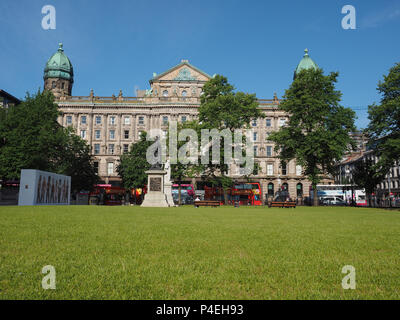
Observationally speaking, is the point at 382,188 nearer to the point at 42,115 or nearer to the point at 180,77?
the point at 180,77

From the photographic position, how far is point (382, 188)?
8088 cm

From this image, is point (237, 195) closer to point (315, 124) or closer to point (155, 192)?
point (315, 124)

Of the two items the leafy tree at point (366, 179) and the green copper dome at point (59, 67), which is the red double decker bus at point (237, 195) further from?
the green copper dome at point (59, 67)

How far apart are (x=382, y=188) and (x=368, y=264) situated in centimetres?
8701

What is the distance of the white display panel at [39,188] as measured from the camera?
2678cm

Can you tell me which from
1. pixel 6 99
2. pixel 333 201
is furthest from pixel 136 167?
pixel 333 201

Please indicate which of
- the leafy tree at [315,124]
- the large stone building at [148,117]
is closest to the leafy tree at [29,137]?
the leafy tree at [315,124]

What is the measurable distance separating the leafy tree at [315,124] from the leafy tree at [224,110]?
4.46 m

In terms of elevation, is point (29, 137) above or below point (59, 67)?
below

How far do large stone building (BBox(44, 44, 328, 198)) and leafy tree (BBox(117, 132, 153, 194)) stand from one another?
1830cm

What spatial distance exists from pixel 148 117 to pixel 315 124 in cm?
4244

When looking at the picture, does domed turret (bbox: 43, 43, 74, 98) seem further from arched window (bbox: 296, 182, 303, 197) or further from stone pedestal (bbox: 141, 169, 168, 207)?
arched window (bbox: 296, 182, 303, 197)

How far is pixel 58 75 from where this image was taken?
252 ft
